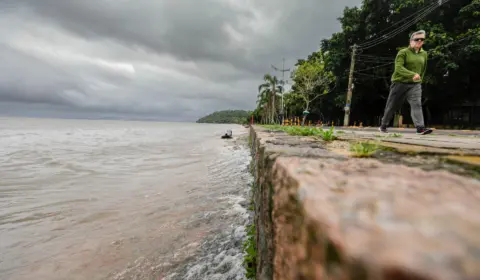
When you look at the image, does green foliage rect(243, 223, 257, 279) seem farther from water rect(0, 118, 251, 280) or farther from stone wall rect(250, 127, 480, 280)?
stone wall rect(250, 127, 480, 280)

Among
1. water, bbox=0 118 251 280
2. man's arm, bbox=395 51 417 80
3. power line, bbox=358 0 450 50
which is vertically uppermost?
power line, bbox=358 0 450 50

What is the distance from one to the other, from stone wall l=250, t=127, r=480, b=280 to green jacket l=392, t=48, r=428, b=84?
15.8ft

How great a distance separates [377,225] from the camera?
1.54 feet

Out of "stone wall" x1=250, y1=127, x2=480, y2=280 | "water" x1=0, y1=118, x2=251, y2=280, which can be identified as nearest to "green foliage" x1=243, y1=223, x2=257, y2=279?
"water" x1=0, y1=118, x2=251, y2=280

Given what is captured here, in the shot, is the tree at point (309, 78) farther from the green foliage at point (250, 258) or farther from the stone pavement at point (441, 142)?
the green foliage at point (250, 258)

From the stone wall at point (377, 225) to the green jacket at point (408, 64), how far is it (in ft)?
15.8

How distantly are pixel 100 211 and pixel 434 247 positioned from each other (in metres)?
3.88

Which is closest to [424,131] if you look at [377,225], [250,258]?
[250,258]

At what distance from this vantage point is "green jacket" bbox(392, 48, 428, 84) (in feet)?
15.2

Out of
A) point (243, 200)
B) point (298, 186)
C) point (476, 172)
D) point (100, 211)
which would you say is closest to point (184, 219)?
point (243, 200)

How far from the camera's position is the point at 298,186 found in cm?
72

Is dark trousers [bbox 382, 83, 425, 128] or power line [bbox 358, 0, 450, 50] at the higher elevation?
power line [bbox 358, 0, 450, 50]

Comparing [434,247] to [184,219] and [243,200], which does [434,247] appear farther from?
[243,200]

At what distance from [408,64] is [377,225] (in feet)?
18.2
